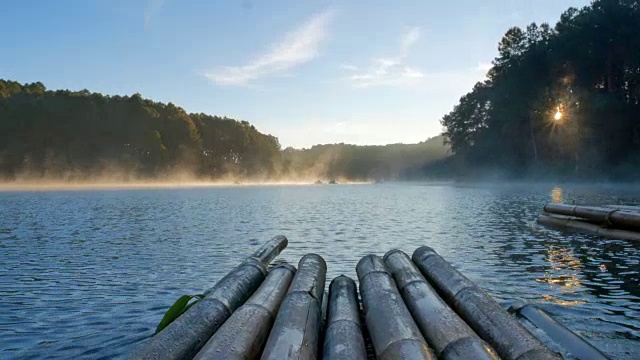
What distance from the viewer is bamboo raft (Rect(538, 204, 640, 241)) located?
18891 millimetres

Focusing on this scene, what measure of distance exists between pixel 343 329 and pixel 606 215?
1827 cm

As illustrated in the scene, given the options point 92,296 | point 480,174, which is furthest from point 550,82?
point 92,296

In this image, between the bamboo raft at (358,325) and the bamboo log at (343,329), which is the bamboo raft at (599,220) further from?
the bamboo log at (343,329)

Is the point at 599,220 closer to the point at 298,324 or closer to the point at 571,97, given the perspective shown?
the point at 298,324

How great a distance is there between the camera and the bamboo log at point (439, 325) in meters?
5.25

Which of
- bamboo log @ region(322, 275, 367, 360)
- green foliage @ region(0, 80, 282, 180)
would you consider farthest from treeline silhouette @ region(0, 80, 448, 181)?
bamboo log @ region(322, 275, 367, 360)

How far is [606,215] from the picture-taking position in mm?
20406

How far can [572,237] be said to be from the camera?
827 inches

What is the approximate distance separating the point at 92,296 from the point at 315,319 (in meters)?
7.26

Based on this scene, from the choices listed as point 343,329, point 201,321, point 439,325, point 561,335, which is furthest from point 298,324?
point 561,335

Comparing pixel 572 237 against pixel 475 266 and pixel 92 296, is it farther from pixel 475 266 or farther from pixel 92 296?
pixel 92 296

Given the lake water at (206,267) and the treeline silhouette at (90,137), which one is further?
the treeline silhouette at (90,137)

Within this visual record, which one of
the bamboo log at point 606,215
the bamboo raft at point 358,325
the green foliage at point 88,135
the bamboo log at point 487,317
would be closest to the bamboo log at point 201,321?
the bamboo raft at point 358,325

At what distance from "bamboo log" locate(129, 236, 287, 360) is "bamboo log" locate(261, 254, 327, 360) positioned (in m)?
0.94
